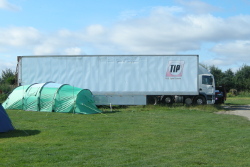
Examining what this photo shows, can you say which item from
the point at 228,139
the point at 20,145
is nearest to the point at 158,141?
the point at 228,139

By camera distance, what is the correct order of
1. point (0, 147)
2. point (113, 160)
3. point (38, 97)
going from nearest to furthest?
point (113, 160) < point (0, 147) < point (38, 97)

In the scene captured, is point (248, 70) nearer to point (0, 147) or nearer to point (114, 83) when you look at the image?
point (114, 83)

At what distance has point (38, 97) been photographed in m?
20.4

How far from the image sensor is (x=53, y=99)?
2000 centimetres

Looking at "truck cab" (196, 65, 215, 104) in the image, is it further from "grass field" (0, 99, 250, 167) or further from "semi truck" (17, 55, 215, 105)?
"grass field" (0, 99, 250, 167)

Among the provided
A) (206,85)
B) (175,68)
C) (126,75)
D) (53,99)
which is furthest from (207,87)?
(53,99)

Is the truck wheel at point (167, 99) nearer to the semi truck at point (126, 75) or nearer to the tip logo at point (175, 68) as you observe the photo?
the semi truck at point (126, 75)

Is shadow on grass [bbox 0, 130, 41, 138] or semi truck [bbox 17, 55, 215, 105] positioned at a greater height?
semi truck [bbox 17, 55, 215, 105]

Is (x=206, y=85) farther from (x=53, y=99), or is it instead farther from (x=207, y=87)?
(x=53, y=99)

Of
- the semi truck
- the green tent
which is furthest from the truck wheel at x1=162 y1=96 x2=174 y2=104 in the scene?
the green tent

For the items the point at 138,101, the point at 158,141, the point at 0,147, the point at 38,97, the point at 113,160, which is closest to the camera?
the point at 113,160

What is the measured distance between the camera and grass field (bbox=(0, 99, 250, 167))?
25.2 ft

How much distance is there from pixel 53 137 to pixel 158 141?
3.37 meters

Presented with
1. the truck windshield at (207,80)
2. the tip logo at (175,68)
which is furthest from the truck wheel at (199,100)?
the tip logo at (175,68)
